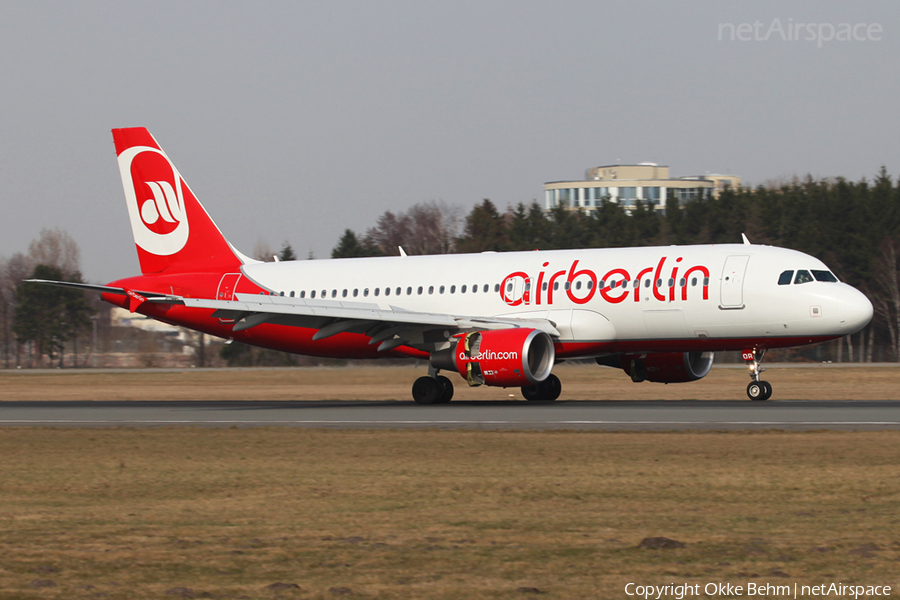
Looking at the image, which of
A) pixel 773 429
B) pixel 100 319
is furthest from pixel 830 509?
pixel 100 319

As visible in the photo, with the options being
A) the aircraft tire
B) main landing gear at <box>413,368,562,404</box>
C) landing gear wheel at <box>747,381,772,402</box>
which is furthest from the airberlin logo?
landing gear wheel at <box>747,381,772,402</box>

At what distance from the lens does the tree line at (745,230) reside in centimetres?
7625

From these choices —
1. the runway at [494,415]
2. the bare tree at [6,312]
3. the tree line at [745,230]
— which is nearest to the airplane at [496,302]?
the runway at [494,415]

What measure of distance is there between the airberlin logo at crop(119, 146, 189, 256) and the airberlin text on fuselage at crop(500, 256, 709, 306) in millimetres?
11571

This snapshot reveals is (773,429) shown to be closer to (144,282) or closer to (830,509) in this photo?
(830,509)

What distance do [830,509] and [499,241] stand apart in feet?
311

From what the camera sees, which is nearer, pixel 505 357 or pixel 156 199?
pixel 505 357

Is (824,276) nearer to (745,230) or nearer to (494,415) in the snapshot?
(494,415)

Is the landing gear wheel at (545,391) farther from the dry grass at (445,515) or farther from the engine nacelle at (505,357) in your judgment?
the dry grass at (445,515)

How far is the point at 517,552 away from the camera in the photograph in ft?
28.4

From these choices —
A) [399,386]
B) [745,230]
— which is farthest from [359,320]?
[745,230]

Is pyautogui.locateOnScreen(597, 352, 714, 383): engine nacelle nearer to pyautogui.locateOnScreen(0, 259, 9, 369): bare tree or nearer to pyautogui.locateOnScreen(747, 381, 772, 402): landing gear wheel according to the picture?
pyautogui.locateOnScreen(747, 381, 772, 402): landing gear wheel

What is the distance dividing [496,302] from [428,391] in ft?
10.0

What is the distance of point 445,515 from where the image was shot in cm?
1052
